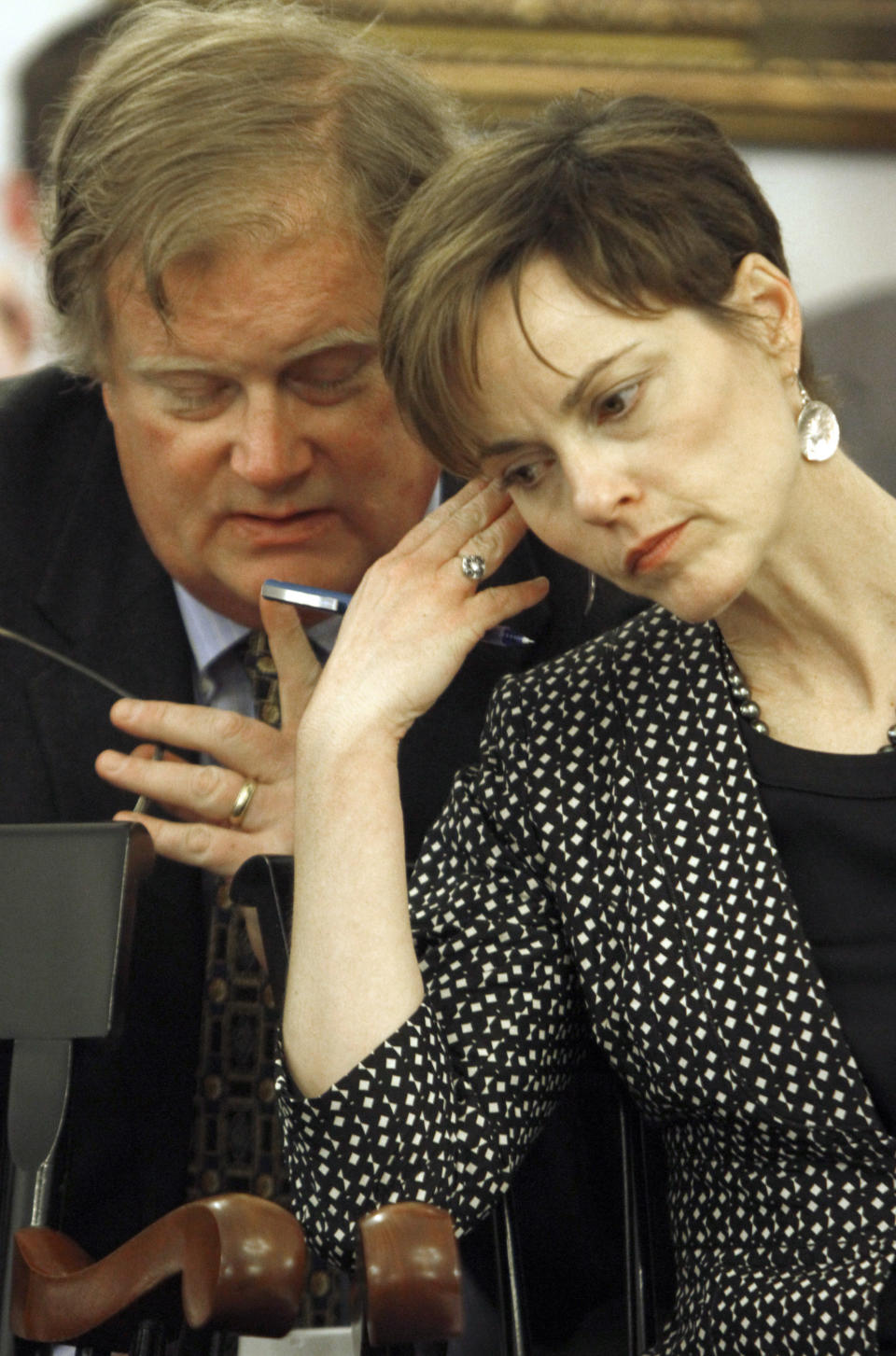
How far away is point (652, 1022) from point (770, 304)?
1.70 feet

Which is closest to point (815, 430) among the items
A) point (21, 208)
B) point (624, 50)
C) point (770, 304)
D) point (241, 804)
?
point (770, 304)

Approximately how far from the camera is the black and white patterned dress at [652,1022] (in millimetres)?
1133

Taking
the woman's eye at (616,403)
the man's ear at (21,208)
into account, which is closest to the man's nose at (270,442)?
the woman's eye at (616,403)

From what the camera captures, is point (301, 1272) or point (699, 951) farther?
point (699, 951)

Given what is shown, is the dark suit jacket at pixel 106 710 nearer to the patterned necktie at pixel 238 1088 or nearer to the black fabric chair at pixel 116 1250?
the patterned necktie at pixel 238 1088

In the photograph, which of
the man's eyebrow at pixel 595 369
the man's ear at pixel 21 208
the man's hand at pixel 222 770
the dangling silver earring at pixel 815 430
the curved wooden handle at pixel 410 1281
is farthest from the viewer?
the man's ear at pixel 21 208

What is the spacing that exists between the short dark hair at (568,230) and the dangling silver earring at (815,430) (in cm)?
10

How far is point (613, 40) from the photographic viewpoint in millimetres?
2387

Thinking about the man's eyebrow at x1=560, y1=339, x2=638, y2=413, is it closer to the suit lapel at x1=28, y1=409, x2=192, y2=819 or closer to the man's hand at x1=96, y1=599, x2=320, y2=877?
the man's hand at x1=96, y1=599, x2=320, y2=877

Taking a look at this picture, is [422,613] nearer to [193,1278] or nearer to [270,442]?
[270,442]

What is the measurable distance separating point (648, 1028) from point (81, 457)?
3.16ft

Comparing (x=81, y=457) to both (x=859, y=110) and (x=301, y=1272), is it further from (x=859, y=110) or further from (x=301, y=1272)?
(x=859, y=110)

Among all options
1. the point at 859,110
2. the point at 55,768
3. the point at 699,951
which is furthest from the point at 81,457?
the point at 859,110

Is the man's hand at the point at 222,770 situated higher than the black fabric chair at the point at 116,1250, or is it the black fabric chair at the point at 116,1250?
the black fabric chair at the point at 116,1250
